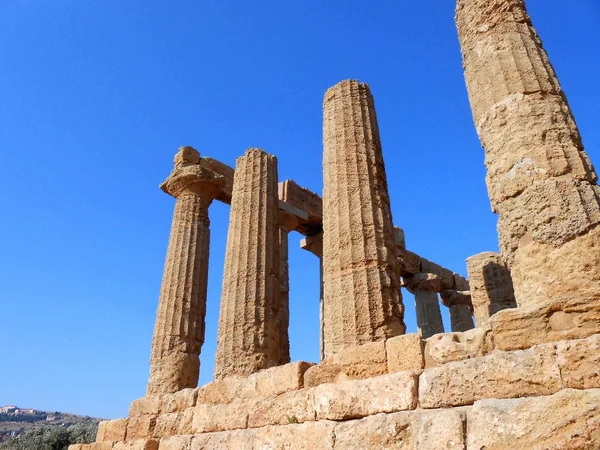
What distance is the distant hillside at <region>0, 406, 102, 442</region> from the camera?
270ft

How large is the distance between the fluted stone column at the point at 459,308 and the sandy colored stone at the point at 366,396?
1726 centimetres

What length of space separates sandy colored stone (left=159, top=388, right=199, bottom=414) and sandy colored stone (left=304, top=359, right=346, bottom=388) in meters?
3.36

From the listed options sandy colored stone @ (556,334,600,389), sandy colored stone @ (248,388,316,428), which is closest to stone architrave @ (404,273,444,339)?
sandy colored stone @ (248,388,316,428)

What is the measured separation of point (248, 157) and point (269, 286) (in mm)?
3634

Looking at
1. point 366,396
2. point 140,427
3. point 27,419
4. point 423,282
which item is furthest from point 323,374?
point 27,419

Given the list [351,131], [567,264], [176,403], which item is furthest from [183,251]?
[567,264]

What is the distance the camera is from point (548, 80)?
6.90m

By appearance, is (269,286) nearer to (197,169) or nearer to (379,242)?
(379,242)

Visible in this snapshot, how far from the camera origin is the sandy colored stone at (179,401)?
9.57 m

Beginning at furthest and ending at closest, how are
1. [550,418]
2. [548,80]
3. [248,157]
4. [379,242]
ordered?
[248,157], [379,242], [548,80], [550,418]

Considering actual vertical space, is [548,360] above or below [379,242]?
below

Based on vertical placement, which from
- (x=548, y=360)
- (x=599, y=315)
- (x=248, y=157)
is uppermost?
(x=248, y=157)

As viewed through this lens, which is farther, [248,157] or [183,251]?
[183,251]

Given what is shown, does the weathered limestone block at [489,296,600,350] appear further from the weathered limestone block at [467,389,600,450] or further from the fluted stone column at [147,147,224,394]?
the fluted stone column at [147,147,224,394]
